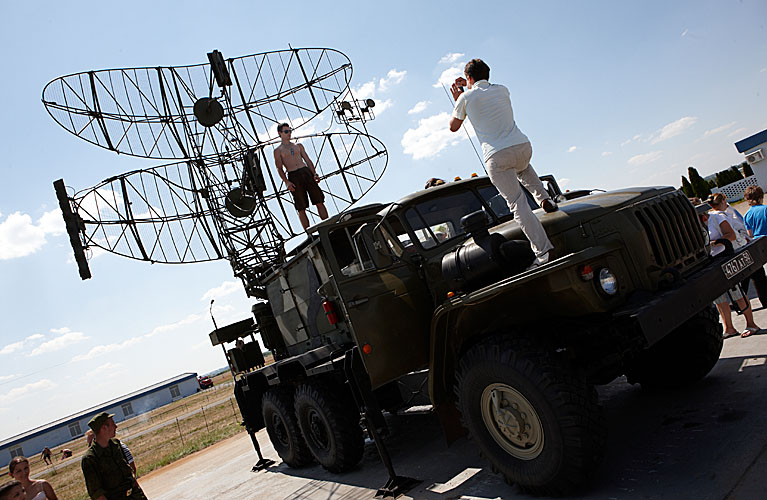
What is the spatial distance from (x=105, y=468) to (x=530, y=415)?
3805 mm

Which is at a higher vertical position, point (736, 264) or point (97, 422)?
point (97, 422)

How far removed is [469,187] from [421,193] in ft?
1.87

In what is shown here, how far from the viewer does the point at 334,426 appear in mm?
6238

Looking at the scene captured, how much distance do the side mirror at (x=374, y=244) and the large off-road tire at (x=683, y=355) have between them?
2.80 metres

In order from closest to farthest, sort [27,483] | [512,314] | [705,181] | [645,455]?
[645,455]
[512,314]
[27,483]
[705,181]

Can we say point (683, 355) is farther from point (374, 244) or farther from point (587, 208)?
point (374, 244)

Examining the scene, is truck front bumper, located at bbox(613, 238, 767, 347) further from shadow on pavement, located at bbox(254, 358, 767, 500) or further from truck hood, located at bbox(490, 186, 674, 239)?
shadow on pavement, located at bbox(254, 358, 767, 500)

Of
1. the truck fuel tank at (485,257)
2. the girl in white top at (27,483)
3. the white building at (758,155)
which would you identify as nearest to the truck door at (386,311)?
the truck fuel tank at (485,257)

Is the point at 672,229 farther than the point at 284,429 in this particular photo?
No

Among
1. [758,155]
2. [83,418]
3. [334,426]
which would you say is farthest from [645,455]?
[83,418]

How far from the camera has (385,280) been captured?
206 inches

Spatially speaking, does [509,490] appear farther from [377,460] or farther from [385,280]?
[377,460]

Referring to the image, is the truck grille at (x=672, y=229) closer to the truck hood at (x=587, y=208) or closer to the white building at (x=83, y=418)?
the truck hood at (x=587, y=208)

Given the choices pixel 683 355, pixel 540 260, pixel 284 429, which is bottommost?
pixel 683 355
